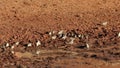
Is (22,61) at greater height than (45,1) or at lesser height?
lesser

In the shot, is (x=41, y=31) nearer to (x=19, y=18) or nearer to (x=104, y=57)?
(x=19, y=18)

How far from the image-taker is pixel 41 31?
964 cm

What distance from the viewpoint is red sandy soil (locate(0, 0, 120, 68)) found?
26.3 feet

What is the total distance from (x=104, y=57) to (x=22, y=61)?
1578 mm

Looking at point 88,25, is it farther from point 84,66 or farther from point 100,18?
point 84,66

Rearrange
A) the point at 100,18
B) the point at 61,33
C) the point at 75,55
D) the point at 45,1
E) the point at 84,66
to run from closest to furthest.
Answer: the point at 84,66
the point at 75,55
the point at 61,33
the point at 100,18
the point at 45,1

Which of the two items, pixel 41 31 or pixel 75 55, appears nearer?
pixel 75 55

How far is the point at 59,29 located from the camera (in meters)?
9.70

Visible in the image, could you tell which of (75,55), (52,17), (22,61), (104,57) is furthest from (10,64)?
(52,17)

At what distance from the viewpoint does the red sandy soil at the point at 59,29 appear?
8023mm

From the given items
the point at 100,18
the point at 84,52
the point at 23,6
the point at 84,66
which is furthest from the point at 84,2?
the point at 84,66

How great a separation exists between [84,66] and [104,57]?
53 cm

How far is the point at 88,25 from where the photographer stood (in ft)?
32.4

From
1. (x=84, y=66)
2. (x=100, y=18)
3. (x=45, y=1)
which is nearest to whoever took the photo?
(x=84, y=66)
